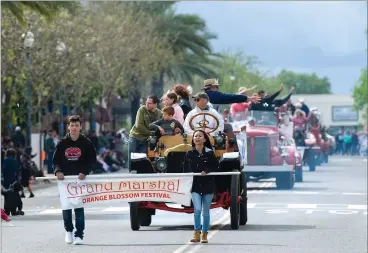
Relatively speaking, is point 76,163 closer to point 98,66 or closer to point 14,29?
point 14,29

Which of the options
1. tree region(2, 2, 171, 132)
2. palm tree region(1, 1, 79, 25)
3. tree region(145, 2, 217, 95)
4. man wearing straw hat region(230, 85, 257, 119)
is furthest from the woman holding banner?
tree region(145, 2, 217, 95)

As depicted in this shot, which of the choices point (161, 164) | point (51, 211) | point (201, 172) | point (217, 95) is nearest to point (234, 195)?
point (161, 164)

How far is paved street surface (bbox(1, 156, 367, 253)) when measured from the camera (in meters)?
19.1

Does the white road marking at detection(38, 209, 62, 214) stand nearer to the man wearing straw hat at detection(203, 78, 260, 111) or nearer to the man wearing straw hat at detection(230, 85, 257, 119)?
the man wearing straw hat at detection(230, 85, 257, 119)

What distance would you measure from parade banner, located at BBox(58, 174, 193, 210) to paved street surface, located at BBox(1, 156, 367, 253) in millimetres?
640

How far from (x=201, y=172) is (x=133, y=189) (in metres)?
1.28

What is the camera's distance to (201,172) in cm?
1950

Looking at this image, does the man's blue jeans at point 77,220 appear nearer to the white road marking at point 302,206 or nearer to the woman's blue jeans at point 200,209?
the woman's blue jeans at point 200,209

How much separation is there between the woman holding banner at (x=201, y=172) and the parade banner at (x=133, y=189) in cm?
20

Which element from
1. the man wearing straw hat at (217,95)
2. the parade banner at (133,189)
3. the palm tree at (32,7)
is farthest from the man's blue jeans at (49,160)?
the parade banner at (133,189)

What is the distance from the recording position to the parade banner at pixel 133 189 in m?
19.7

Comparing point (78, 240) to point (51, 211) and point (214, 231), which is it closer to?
point (214, 231)

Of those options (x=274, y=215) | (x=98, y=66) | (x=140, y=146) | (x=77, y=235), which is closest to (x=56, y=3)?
(x=274, y=215)

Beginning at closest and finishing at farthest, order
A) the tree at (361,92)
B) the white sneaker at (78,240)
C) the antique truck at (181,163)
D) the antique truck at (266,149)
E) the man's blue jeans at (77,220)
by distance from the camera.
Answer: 1. the man's blue jeans at (77,220)
2. the white sneaker at (78,240)
3. the antique truck at (181,163)
4. the antique truck at (266,149)
5. the tree at (361,92)
